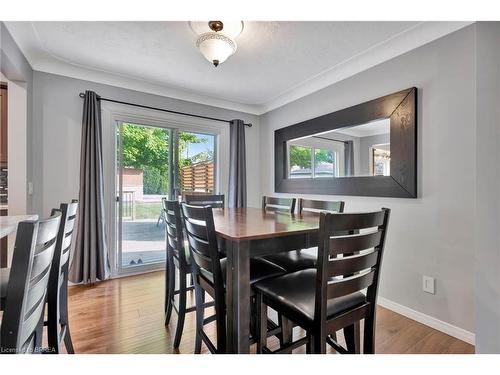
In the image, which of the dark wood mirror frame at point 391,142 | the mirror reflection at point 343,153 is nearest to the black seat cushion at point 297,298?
the dark wood mirror frame at point 391,142

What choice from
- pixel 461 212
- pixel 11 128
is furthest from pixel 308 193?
pixel 11 128

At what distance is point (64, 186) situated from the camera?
8.60ft

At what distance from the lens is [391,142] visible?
220cm

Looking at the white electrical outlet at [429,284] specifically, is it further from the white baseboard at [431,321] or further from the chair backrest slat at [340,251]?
the chair backrest slat at [340,251]

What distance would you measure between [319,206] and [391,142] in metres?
0.88

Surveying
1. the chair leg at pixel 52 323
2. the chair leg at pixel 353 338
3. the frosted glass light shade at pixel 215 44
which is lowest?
the chair leg at pixel 353 338

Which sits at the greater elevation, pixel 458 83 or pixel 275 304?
pixel 458 83

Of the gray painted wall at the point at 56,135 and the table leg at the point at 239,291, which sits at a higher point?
the gray painted wall at the point at 56,135

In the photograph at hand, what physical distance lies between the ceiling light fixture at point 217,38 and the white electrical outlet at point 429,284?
2321 mm

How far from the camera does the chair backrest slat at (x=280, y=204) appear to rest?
2.23 meters

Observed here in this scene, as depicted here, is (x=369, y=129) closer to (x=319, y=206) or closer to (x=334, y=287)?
(x=319, y=206)

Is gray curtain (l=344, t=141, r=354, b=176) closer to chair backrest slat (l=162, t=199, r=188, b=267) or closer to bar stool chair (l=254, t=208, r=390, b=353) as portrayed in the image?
bar stool chair (l=254, t=208, r=390, b=353)
